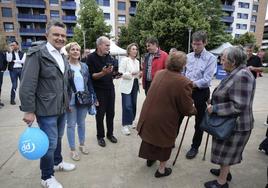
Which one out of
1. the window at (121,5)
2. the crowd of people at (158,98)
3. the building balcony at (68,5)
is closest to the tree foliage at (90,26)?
the building balcony at (68,5)

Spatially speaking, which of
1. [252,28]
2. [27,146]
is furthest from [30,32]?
[252,28]

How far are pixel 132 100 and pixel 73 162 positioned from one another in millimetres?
1885

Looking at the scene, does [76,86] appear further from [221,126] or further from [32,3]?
[32,3]

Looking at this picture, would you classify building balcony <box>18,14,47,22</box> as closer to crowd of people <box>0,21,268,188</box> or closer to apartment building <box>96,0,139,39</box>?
apartment building <box>96,0,139,39</box>

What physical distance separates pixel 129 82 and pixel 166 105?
1.96m

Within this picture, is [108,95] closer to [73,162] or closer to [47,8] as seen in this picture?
[73,162]

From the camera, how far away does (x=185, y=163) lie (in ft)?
10.9

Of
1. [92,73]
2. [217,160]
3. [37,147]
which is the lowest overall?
[217,160]

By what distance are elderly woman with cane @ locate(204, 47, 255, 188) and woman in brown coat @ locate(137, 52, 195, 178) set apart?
1.15ft

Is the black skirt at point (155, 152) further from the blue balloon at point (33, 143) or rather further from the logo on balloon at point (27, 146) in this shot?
the logo on balloon at point (27, 146)

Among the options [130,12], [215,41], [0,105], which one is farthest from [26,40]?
[0,105]

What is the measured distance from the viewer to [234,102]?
2293 mm

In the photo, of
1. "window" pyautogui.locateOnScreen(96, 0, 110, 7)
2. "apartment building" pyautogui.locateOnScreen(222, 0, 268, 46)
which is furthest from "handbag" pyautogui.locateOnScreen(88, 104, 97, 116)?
A: "apartment building" pyautogui.locateOnScreen(222, 0, 268, 46)

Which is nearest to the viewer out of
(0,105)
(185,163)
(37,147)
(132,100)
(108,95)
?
(37,147)
